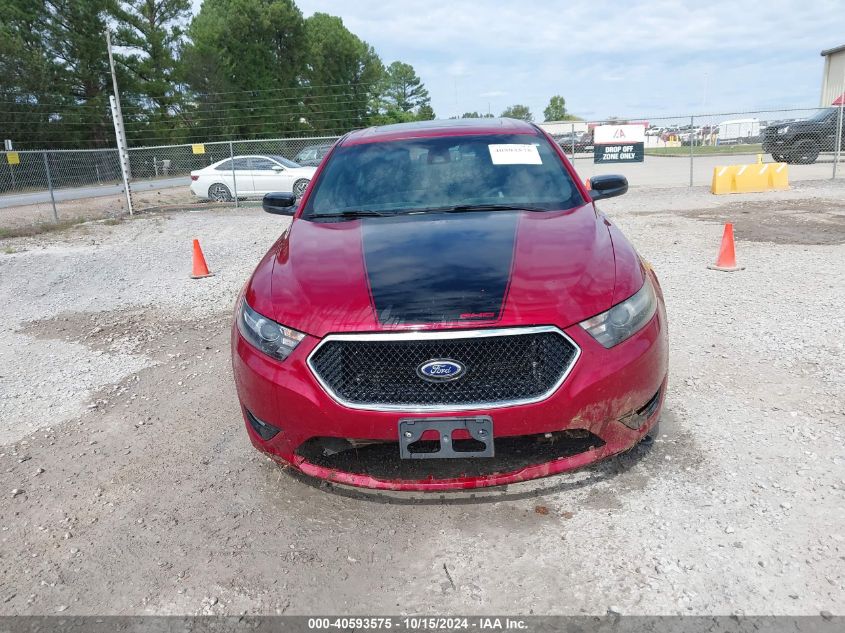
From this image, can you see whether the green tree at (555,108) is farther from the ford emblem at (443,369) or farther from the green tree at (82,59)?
the ford emblem at (443,369)

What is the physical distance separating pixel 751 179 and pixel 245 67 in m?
45.8

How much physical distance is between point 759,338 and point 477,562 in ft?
10.9

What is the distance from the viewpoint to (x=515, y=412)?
2.25 metres

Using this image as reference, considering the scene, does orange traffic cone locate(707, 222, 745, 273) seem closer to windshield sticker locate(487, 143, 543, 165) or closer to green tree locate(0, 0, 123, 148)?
windshield sticker locate(487, 143, 543, 165)

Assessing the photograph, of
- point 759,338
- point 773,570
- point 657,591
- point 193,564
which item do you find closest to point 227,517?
point 193,564

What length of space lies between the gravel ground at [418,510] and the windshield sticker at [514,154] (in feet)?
5.49

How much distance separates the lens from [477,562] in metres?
2.30

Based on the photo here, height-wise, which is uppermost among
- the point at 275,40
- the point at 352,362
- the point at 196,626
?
the point at 275,40

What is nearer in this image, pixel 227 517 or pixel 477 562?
pixel 477 562

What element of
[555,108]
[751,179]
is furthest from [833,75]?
[555,108]

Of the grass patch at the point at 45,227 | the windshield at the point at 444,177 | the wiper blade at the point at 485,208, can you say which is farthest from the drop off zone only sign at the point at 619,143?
the wiper blade at the point at 485,208

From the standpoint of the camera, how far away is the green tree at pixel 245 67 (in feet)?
151

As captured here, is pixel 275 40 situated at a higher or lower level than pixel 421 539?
higher

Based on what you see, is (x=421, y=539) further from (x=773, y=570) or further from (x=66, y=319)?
(x=66, y=319)
